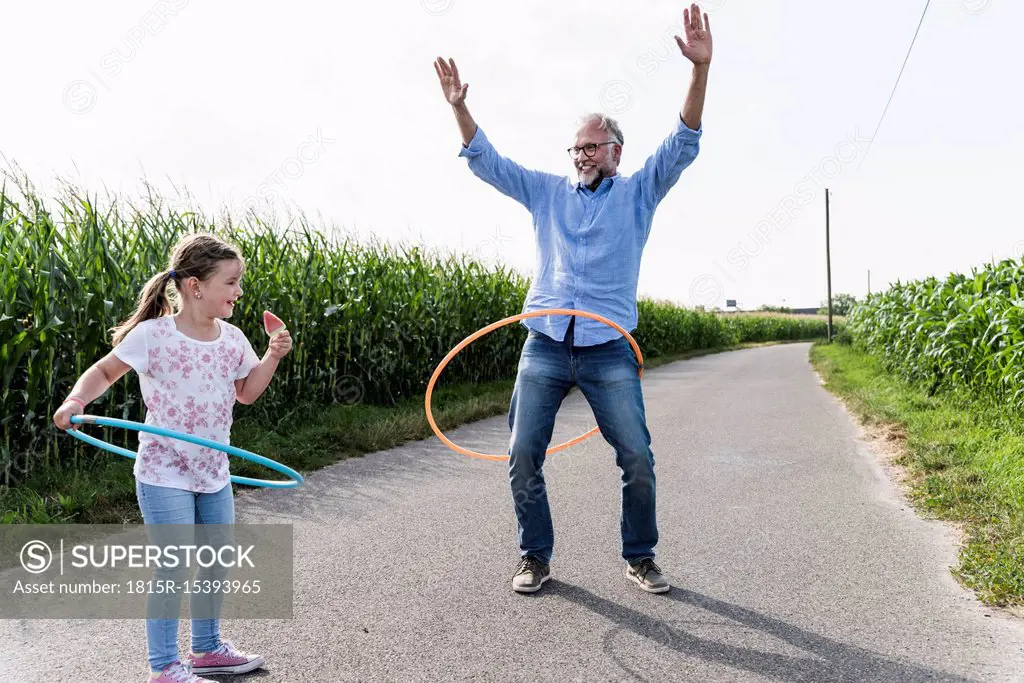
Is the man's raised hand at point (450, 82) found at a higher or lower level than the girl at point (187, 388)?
higher

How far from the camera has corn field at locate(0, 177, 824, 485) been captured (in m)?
5.89

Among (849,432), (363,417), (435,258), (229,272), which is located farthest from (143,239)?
(849,432)

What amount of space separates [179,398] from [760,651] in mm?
2445

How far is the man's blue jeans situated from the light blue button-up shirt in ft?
0.37

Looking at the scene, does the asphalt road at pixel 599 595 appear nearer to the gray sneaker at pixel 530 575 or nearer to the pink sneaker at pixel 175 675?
the gray sneaker at pixel 530 575

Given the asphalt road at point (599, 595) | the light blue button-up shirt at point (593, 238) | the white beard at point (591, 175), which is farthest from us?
the white beard at point (591, 175)

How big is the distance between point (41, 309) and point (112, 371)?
3.70 metres

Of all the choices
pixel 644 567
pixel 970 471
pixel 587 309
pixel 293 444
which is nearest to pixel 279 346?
pixel 587 309

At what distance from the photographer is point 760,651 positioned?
3.25 metres

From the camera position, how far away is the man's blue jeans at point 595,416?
3.87m

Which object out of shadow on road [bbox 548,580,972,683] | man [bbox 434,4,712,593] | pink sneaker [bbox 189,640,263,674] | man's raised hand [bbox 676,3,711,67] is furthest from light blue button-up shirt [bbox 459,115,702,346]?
pink sneaker [bbox 189,640,263,674]

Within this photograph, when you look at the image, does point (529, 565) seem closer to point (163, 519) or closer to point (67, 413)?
point (163, 519)

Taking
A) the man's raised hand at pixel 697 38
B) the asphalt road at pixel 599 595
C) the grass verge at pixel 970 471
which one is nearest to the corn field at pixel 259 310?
the asphalt road at pixel 599 595

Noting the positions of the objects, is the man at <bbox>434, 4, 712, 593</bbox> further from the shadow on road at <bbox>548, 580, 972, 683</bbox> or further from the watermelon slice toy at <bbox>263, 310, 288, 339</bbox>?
the watermelon slice toy at <bbox>263, 310, 288, 339</bbox>
